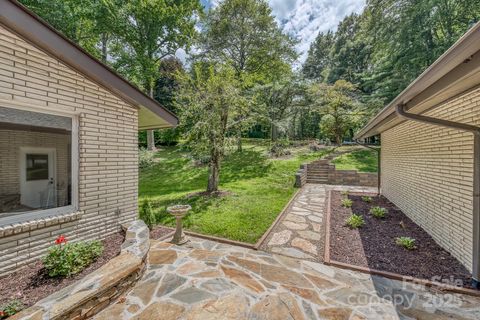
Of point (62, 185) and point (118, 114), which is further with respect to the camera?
point (118, 114)

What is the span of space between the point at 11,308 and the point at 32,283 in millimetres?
540

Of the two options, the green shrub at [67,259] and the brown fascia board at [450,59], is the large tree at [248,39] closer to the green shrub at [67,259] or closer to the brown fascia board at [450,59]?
the brown fascia board at [450,59]

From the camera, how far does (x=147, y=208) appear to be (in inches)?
190

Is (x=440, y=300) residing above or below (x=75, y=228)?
below

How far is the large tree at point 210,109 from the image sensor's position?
24.7 ft

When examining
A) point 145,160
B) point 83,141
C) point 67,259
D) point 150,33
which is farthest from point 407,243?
point 150,33

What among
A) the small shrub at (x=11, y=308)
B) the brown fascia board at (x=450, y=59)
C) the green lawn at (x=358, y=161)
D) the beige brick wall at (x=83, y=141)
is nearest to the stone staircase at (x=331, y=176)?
the green lawn at (x=358, y=161)

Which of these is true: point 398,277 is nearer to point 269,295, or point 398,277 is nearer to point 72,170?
point 269,295

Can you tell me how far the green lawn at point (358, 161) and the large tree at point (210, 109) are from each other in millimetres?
8198

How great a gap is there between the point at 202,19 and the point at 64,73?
17353 millimetres

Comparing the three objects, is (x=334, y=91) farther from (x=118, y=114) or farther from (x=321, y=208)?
(x=118, y=114)

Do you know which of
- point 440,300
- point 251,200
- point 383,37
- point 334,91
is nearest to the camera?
point 440,300

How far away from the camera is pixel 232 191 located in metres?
8.76

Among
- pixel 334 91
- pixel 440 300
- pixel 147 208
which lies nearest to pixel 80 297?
pixel 147 208
